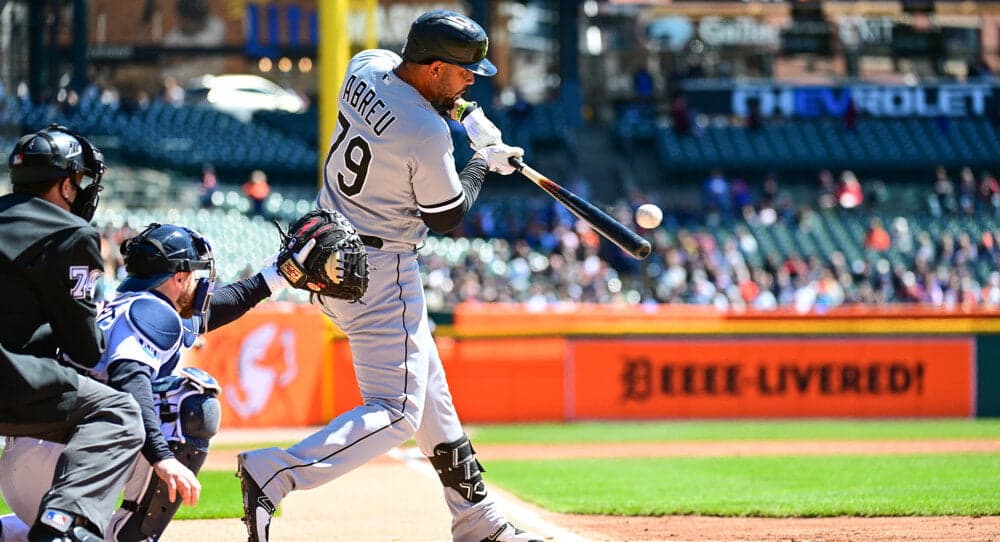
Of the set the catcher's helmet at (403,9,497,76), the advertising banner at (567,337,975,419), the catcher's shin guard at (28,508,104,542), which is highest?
the catcher's helmet at (403,9,497,76)

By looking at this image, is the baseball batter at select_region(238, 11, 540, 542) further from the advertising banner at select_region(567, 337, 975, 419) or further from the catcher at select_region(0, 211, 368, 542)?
the advertising banner at select_region(567, 337, 975, 419)

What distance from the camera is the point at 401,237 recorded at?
16.2 feet

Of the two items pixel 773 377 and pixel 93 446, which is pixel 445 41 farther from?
pixel 773 377

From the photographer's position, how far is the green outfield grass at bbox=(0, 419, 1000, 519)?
6762 mm

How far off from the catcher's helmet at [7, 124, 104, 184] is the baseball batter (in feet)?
3.62

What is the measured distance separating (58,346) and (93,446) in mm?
314

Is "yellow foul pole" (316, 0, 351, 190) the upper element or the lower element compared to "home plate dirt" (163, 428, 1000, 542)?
upper

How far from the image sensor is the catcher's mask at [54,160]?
13.2 ft

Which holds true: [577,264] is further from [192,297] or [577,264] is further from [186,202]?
[192,297]

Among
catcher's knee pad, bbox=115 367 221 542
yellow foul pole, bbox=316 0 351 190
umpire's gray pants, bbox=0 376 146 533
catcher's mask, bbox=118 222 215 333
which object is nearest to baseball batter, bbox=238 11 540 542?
catcher's knee pad, bbox=115 367 221 542

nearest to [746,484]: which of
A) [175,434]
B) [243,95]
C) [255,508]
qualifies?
[255,508]

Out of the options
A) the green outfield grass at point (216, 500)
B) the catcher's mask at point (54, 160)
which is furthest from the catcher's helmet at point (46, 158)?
the green outfield grass at point (216, 500)

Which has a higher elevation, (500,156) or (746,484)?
(500,156)

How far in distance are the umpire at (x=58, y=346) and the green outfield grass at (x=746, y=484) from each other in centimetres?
280
